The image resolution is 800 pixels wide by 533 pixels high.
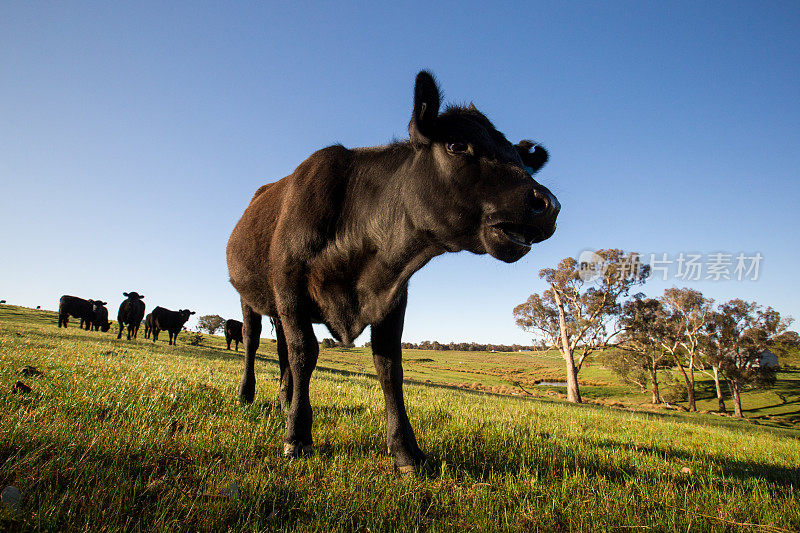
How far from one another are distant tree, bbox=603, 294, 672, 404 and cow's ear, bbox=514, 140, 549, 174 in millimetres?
43455

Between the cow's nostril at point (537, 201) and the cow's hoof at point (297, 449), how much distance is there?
8.65 ft

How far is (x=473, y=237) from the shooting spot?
9.60 feet

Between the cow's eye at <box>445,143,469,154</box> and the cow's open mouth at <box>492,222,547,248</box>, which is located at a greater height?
the cow's eye at <box>445,143,469,154</box>

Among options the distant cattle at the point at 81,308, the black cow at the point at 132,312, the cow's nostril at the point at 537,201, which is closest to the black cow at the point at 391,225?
the cow's nostril at the point at 537,201

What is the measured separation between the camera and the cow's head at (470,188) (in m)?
2.63

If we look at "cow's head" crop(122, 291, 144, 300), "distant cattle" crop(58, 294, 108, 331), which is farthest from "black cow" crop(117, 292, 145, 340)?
"distant cattle" crop(58, 294, 108, 331)

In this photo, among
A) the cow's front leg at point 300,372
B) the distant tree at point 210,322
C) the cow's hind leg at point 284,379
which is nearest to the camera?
the cow's front leg at point 300,372

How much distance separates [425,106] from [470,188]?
0.78 metres

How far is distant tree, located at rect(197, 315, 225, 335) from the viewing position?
356 feet

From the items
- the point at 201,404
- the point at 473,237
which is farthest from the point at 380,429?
the point at 473,237

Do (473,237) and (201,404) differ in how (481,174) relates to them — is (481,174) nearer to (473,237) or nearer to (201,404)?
(473,237)

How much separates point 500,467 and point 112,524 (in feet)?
9.24

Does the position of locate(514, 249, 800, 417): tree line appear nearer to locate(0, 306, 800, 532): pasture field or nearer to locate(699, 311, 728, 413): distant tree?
locate(699, 311, 728, 413): distant tree

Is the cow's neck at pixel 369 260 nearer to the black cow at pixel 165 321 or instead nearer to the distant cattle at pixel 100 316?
the black cow at pixel 165 321
